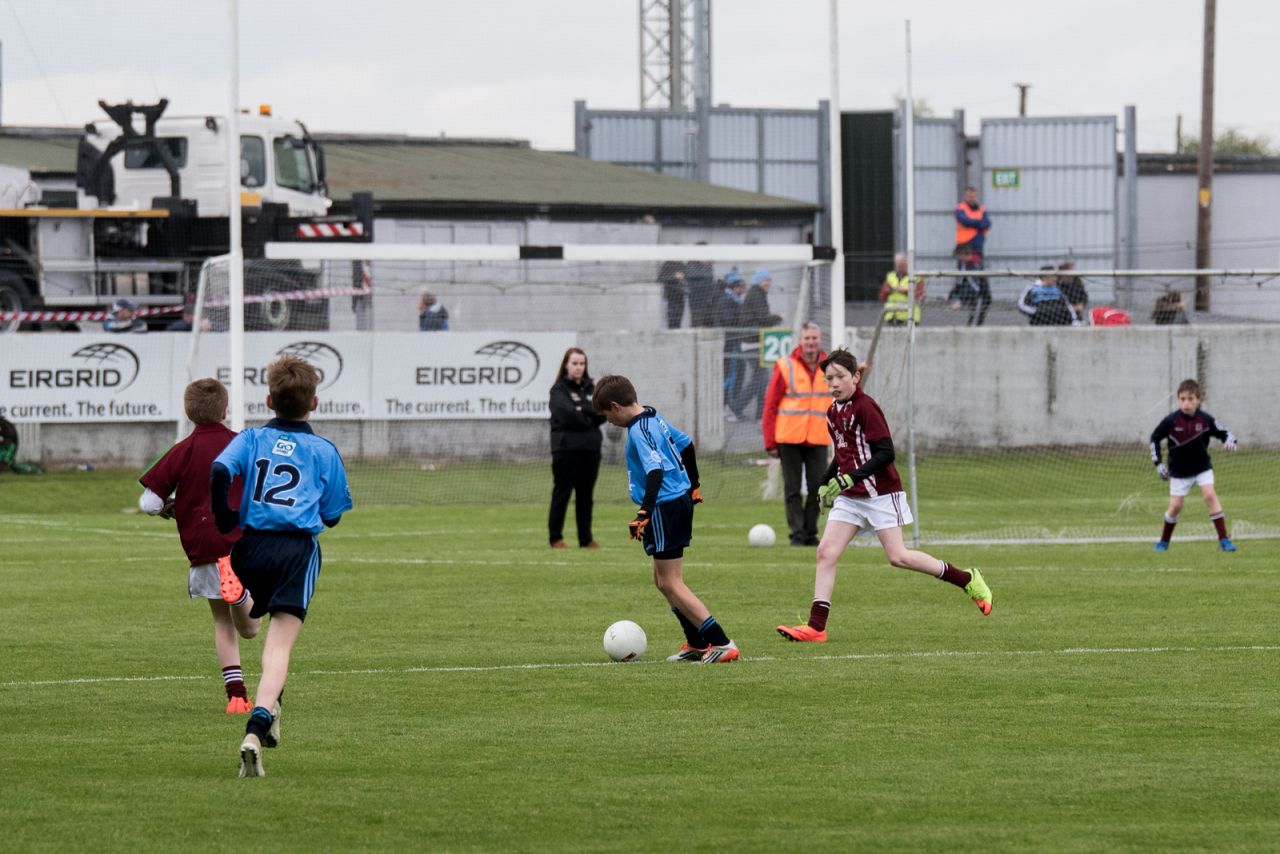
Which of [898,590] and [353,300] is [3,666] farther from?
[353,300]

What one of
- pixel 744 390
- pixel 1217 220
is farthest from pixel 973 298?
pixel 1217 220

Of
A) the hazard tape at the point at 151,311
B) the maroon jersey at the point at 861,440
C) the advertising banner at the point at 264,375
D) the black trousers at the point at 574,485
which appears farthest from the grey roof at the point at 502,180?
the maroon jersey at the point at 861,440

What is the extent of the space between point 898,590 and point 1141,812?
7800 mm

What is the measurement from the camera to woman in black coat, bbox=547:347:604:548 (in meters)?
18.1

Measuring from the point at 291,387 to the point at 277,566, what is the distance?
75 cm

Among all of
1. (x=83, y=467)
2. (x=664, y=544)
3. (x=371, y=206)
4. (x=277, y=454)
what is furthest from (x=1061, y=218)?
(x=277, y=454)

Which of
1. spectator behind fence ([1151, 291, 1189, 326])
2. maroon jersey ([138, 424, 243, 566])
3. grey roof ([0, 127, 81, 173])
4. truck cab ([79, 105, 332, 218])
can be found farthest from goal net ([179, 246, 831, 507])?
maroon jersey ([138, 424, 243, 566])

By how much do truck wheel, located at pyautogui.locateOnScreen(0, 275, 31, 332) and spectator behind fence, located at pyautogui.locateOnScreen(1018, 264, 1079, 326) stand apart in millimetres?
15695

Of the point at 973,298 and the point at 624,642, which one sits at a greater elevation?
the point at 973,298

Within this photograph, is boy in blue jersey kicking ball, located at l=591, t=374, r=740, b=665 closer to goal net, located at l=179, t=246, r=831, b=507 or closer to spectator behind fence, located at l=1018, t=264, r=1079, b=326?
goal net, located at l=179, t=246, r=831, b=507

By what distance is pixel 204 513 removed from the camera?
933cm

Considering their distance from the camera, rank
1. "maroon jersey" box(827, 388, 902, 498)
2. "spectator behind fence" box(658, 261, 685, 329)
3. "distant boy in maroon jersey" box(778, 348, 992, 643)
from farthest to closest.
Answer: "spectator behind fence" box(658, 261, 685, 329)
"maroon jersey" box(827, 388, 902, 498)
"distant boy in maroon jersey" box(778, 348, 992, 643)

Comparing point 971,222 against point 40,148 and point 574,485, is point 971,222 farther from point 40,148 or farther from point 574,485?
point 40,148

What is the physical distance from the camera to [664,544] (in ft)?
34.6
